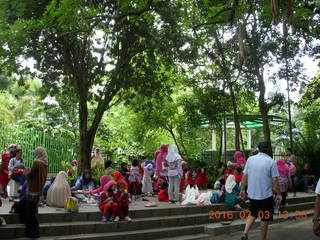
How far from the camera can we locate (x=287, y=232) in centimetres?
893

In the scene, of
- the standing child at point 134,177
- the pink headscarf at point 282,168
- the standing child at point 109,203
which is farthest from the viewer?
the standing child at point 134,177

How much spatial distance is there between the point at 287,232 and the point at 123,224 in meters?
3.84

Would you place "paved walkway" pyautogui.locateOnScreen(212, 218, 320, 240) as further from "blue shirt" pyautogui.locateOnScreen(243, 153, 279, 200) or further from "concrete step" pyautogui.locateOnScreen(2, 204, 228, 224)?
"blue shirt" pyautogui.locateOnScreen(243, 153, 279, 200)

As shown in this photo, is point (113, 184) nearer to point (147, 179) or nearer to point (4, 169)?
point (4, 169)

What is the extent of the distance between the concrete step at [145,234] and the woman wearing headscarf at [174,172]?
1775mm

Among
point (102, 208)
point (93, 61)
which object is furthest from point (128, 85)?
point (102, 208)

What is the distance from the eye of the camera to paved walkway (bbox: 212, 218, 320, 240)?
8281 millimetres

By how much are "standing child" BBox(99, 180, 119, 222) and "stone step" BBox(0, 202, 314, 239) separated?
18 centimetres

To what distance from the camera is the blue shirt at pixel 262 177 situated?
6.56 metres

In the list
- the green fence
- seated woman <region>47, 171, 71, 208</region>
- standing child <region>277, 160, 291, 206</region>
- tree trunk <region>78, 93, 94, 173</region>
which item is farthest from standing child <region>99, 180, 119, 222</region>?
the green fence

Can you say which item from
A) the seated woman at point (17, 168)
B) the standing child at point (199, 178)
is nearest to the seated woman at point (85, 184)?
the seated woman at point (17, 168)

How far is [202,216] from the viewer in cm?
984

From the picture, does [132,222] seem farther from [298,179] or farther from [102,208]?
[298,179]

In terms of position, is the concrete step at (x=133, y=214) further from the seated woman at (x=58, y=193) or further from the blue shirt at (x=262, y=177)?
the blue shirt at (x=262, y=177)
